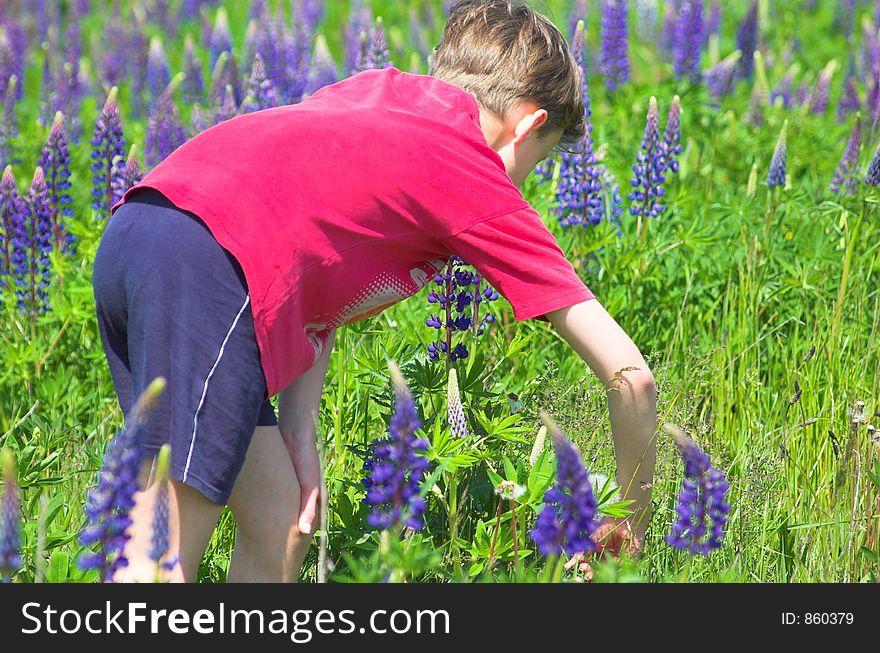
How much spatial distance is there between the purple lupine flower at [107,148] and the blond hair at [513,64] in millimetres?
1682

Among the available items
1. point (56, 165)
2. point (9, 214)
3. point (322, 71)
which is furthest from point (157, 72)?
point (9, 214)

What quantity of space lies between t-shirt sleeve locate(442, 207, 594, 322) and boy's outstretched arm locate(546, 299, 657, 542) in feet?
0.17

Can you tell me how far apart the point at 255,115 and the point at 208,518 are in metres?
0.89

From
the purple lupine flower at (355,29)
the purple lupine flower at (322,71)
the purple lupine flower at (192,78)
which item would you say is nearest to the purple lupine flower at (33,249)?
the purple lupine flower at (322,71)

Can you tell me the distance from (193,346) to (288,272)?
0.81ft

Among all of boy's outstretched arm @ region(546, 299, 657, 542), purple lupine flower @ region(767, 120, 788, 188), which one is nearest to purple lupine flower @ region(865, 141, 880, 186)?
Answer: purple lupine flower @ region(767, 120, 788, 188)

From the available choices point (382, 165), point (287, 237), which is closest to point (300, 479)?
point (287, 237)

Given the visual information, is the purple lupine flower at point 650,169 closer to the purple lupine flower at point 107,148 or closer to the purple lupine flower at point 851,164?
the purple lupine flower at point 851,164

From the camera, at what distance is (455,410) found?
2457 millimetres

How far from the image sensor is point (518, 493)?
2203 millimetres

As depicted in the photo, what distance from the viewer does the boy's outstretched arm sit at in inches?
95.9

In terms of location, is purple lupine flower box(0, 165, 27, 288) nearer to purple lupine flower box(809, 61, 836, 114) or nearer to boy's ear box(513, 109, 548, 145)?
boy's ear box(513, 109, 548, 145)

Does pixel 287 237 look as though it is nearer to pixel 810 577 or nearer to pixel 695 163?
pixel 810 577

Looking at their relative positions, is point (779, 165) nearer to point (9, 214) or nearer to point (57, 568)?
point (9, 214)
